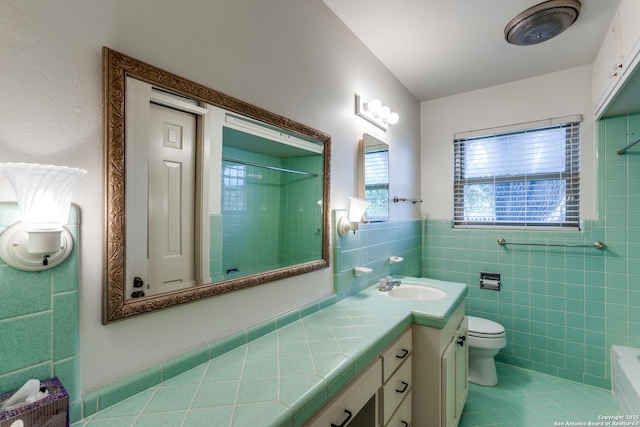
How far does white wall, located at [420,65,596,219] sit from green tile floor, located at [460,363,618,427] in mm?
1337

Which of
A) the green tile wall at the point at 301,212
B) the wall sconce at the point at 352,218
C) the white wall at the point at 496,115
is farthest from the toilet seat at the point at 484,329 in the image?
the green tile wall at the point at 301,212

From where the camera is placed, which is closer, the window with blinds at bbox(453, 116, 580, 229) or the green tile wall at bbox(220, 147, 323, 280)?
the green tile wall at bbox(220, 147, 323, 280)

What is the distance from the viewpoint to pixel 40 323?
663mm

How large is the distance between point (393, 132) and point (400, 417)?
6.44 ft

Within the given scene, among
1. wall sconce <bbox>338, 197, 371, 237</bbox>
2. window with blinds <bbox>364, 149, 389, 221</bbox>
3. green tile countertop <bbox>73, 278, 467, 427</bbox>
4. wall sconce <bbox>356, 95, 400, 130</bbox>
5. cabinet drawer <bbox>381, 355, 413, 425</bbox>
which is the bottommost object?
cabinet drawer <bbox>381, 355, 413, 425</bbox>

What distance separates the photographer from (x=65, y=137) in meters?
0.72

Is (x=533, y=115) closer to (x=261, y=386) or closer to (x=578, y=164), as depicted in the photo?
(x=578, y=164)

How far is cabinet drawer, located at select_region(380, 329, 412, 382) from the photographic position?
1.23 meters

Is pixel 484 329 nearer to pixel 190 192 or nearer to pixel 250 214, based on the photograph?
pixel 250 214

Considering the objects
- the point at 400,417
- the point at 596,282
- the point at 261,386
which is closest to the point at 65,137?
the point at 261,386

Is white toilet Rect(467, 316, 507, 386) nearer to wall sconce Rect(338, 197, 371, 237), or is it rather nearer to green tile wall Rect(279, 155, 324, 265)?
wall sconce Rect(338, 197, 371, 237)

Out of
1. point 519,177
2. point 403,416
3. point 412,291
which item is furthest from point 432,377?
point 519,177

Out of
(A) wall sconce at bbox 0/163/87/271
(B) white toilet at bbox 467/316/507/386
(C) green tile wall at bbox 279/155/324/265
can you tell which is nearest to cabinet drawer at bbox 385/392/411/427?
(C) green tile wall at bbox 279/155/324/265

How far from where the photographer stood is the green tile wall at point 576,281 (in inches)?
82.7
